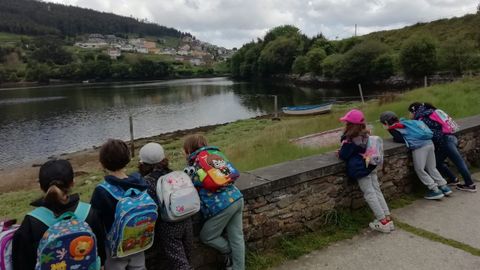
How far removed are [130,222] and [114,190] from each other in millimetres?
315

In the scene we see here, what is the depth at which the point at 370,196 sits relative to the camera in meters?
4.50

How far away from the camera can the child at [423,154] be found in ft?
17.6

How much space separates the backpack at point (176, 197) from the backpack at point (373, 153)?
2.27 m

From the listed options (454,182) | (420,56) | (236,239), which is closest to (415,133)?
(454,182)

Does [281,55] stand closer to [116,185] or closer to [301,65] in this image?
[301,65]

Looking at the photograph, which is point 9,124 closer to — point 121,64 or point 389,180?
point 389,180

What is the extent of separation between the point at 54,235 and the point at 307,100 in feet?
164

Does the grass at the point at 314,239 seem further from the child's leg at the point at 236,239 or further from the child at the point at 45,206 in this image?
the child at the point at 45,206

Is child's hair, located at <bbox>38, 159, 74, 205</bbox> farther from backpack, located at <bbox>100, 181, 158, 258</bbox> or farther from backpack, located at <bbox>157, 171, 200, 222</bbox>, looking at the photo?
backpack, located at <bbox>157, 171, 200, 222</bbox>

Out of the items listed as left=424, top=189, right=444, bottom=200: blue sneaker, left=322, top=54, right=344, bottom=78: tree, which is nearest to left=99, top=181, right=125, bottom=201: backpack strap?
left=424, top=189, right=444, bottom=200: blue sneaker

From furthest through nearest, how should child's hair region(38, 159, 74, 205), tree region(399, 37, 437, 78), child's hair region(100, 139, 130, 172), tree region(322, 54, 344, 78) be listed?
tree region(322, 54, 344, 78)
tree region(399, 37, 437, 78)
child's hair region(100, 139, 130, 172)
child's hair region(38, 159, 74, 205)

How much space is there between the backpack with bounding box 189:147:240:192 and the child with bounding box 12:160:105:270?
103cm

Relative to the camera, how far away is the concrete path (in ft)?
12.2

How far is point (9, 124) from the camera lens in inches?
1549
